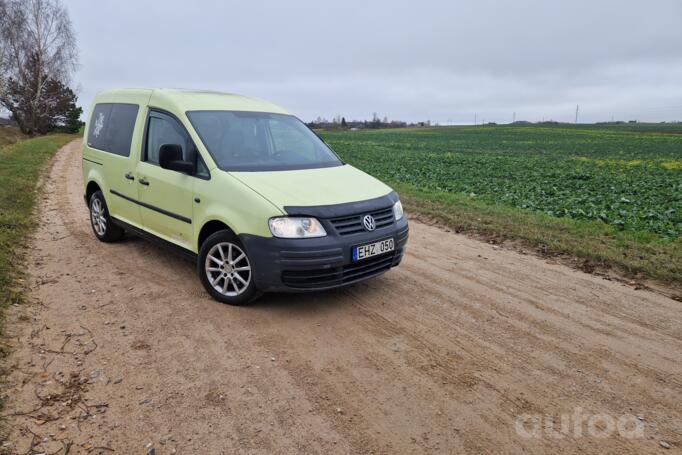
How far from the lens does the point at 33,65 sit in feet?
129

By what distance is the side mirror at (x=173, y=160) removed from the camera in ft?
15.4

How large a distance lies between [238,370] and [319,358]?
0.62 meters

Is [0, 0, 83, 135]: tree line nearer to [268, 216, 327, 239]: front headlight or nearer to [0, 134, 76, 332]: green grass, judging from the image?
[0, 134, 76, 332]: green grass

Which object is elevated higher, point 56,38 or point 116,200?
point 56,38

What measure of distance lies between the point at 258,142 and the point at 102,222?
3.04 m

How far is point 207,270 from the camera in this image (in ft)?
15.4

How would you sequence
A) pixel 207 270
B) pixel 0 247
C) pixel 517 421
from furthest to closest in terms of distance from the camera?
1. pixel 0 247
2. pixel 207 270
3. pixel 517 421

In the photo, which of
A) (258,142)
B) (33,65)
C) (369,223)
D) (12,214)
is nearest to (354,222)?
(369,223)

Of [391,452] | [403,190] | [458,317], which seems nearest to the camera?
[391,452]

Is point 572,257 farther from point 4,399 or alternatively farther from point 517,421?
point 4,399

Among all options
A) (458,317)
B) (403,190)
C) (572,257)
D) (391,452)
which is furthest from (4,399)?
(403,190)

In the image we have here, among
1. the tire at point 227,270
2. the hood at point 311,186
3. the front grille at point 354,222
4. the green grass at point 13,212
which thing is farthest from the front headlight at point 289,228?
the green grass at point 13,212

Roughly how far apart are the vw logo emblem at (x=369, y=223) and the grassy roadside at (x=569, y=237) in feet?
10.4

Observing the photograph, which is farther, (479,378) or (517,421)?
(479,378)
